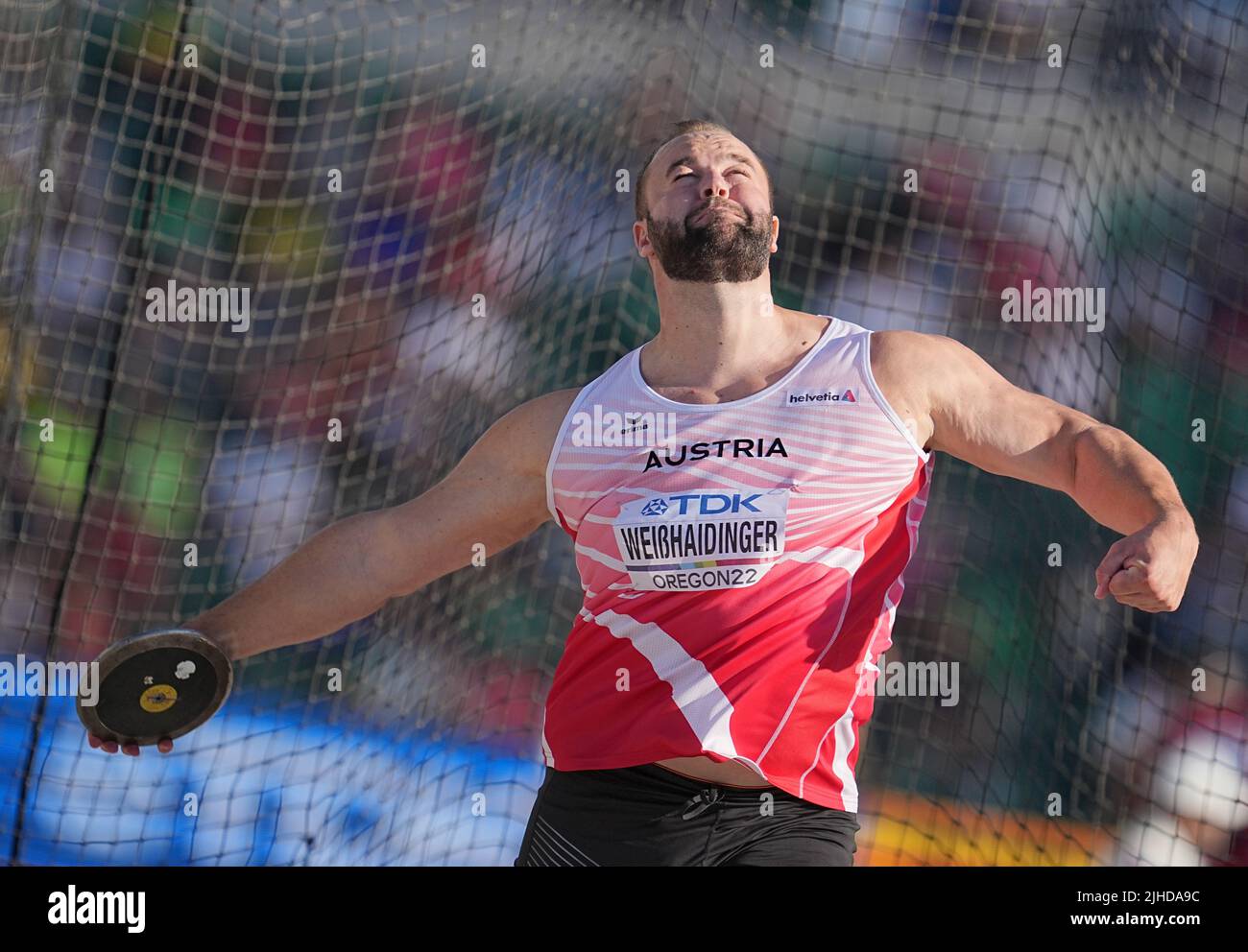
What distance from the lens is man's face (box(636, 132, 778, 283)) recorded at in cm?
317

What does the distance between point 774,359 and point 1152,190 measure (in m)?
1.58

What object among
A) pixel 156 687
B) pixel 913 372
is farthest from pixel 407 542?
pixel 913 372

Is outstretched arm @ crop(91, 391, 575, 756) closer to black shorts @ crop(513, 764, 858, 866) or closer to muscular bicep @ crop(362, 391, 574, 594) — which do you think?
muscular bicep @ crop(362, 391, 574, 594)

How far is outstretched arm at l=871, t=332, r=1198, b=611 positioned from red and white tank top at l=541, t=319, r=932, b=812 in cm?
9

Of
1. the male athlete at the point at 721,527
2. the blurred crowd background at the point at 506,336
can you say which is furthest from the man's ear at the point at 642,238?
the blurred crowd background at the point at 506,336

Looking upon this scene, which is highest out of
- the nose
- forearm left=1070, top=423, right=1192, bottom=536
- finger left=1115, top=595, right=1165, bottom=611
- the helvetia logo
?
the nose

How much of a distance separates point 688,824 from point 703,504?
61 cm

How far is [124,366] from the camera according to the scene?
399 centimetres

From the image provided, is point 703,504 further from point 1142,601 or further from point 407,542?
point 1142,601

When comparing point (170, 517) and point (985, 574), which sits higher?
point (985, 574)

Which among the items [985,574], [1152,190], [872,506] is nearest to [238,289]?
[872,506]

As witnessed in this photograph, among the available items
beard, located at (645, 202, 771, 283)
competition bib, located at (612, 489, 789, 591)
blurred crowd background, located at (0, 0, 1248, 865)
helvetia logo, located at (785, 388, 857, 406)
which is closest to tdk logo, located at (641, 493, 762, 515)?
competition bib, located at (612, 489, 789, 591)

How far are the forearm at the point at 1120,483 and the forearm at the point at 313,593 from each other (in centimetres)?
148

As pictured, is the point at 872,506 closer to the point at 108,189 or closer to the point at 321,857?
the point at 321,857
